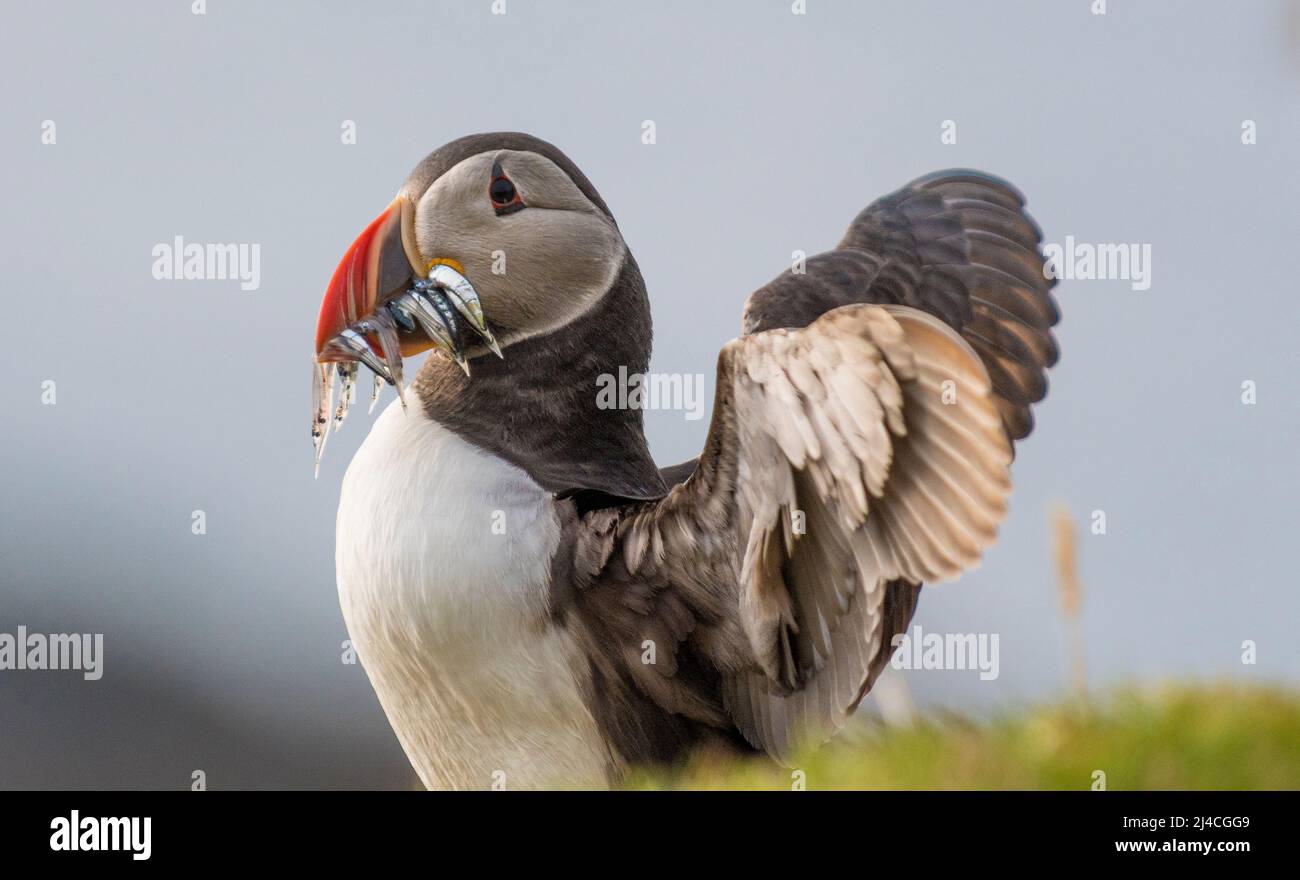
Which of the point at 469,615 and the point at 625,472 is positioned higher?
the point at 625,472

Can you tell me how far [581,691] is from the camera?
11.8ft

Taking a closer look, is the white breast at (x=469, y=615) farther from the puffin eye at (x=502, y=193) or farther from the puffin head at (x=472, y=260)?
the puffin eye at (x=502, y=193)

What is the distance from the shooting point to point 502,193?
393 centimetres

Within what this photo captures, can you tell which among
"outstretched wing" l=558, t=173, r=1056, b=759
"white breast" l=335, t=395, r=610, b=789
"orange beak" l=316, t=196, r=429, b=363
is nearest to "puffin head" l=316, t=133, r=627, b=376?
"orange beak" l=316, t=196, r=429, b=363

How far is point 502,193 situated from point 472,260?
19 cm

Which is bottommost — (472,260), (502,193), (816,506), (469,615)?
(469,615)

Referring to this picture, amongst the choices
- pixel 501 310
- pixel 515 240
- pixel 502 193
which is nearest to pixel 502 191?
pixel 502 193

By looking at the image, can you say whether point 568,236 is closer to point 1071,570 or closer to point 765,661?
point 765,661

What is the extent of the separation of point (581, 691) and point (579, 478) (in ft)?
1.79

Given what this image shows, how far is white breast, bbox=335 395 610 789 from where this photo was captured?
357 cm

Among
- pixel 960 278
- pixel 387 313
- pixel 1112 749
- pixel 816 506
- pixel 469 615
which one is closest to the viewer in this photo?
pixel 1112 749

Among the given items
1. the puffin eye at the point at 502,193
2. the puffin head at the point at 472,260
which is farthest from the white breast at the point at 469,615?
the puffin eye at the point at 502,193

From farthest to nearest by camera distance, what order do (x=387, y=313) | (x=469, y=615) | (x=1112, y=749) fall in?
1. (x=387, y=313)
2. (x=469, y=615)
3. (x=1112, y=749)

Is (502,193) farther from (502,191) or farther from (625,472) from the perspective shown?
(625,472)
